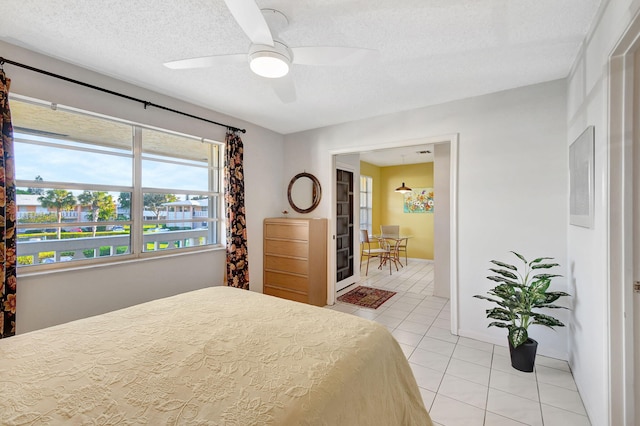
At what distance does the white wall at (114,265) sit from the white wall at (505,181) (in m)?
2.39

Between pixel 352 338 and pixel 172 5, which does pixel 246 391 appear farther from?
pixel 172 5

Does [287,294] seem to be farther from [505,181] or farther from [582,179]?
[582,179]

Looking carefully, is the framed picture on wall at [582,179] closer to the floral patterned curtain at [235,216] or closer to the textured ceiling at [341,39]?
the textured ceiling at [341,39]

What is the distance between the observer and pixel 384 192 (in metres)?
7.52

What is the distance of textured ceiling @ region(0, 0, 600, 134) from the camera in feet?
5.27

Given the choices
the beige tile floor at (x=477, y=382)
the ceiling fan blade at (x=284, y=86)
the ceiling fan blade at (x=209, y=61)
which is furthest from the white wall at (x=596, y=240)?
the ceiling fan blade at (x=209, y=61)

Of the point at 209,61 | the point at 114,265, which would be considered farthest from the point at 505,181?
the point at 114,265

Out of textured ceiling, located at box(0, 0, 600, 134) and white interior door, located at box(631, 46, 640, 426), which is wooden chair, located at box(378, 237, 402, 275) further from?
white interior door, located at box(631, 46, 640, 426)

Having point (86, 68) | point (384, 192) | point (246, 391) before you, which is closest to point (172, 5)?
point (86, 68)

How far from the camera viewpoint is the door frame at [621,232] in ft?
4.41

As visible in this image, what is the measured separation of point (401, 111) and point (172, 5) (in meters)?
2.52

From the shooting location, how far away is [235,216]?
3408mm

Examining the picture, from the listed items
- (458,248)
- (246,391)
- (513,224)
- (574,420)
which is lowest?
(574,420)

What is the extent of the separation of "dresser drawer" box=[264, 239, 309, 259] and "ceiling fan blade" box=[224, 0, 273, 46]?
2561 mm
